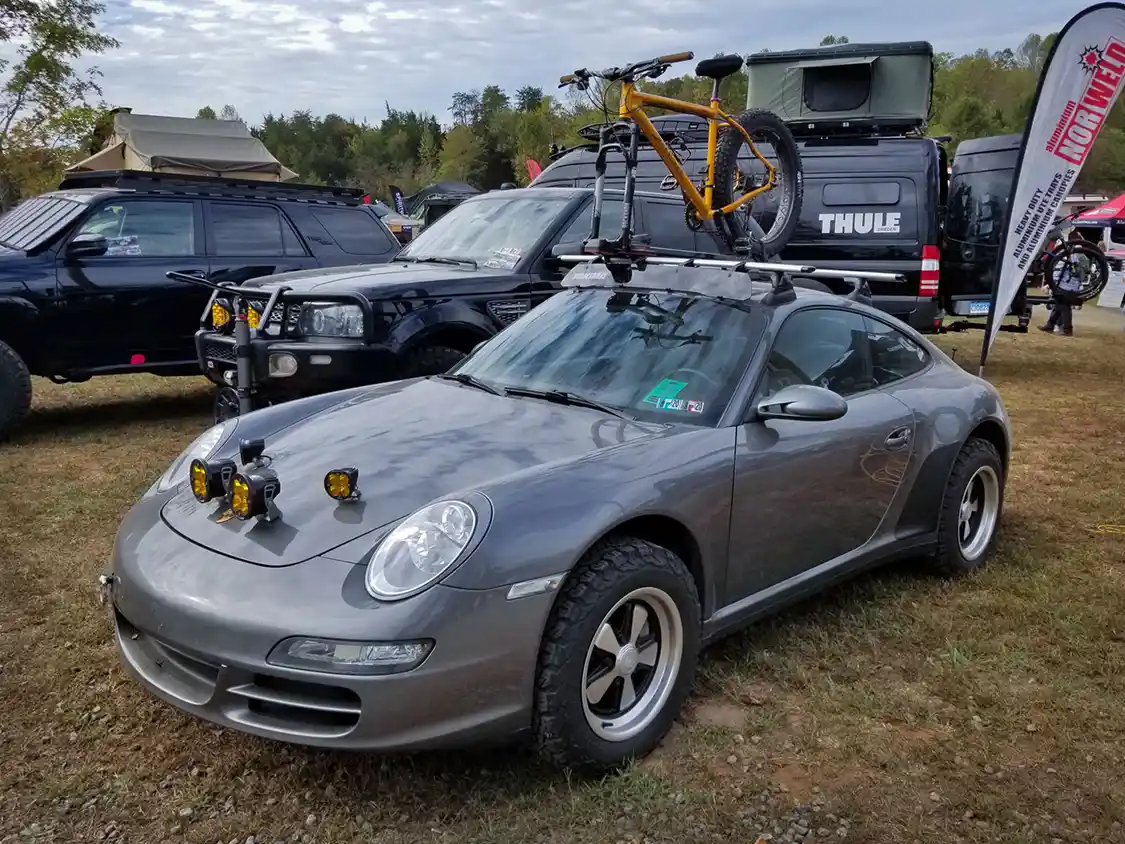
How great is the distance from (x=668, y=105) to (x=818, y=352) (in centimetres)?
286

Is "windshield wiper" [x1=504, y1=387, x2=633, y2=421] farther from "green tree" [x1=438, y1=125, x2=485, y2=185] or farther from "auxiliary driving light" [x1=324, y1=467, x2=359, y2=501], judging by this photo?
"green tree" [x1=438, y1=125, x2=485, y2=185]

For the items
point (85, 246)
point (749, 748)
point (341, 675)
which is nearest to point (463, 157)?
point (85, 246)

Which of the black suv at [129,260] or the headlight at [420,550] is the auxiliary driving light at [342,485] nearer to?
the headlight at [420,550]

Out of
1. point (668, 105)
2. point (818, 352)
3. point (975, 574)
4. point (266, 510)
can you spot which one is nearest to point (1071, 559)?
point (975, 574)

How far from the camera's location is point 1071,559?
478cm

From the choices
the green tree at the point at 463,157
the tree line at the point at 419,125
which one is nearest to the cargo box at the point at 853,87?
the tree line at the point at 419,125

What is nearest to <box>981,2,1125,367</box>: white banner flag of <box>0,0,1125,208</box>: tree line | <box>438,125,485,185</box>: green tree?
<box>0,0,1125,208</box>: tree line

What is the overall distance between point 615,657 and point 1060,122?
7.73 meters

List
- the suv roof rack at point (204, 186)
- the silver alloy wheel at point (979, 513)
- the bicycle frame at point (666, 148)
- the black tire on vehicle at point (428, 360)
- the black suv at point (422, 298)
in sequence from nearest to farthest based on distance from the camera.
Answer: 1. the silver alloy wheel at point (979, 513)
2. the bicycle frame at point (666, 148)
3. the black suv at point (422, 298)
4. the black tire on vehicle at point (428, 360)
5. the suv roof rack at point (204, 186)

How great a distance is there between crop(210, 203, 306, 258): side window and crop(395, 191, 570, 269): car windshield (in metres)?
1.61

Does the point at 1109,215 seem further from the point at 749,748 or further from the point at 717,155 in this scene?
the point at 749,748

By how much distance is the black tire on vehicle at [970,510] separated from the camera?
436 cm

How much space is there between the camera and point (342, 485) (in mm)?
2830

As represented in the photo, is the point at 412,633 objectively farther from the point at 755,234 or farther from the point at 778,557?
the point at 755,234
